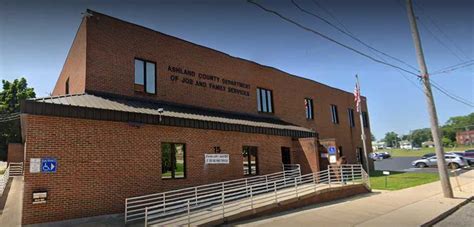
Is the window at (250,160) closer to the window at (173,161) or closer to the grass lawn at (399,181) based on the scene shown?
the window at (173,161)

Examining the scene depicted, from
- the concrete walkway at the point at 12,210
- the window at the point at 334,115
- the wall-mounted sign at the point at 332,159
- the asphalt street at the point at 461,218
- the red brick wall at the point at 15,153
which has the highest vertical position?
the window at the point at 334,115

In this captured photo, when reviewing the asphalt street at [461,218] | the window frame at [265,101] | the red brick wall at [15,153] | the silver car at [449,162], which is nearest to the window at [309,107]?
the window frame at [265,101]

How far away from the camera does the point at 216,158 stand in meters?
15.8

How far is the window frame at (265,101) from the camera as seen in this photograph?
23.1 metres

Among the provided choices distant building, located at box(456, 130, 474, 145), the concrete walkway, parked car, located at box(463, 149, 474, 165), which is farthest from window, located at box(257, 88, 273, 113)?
distant building, located at box(456, 130, 474, 145)

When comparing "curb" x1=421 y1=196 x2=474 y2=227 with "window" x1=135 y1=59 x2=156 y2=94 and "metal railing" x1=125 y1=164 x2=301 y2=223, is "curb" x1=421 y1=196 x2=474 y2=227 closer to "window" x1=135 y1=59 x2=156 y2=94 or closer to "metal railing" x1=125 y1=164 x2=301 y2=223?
"metal railing" x1=125 y1=164 x2=301 y2=223

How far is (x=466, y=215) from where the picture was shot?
1156 cm

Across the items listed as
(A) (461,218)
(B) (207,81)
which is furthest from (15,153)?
(A) (461,218)

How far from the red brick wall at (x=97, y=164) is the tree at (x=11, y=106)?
87.1ft

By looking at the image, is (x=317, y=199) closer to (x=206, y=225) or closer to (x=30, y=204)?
(x=206, y=225)

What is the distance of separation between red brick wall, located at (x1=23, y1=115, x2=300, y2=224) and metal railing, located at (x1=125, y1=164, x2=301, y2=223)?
359 millimetres

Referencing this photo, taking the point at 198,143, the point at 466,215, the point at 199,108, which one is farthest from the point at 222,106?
the point at 466,215

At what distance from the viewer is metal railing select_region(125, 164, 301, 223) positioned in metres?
11.4

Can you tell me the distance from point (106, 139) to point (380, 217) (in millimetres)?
9637
